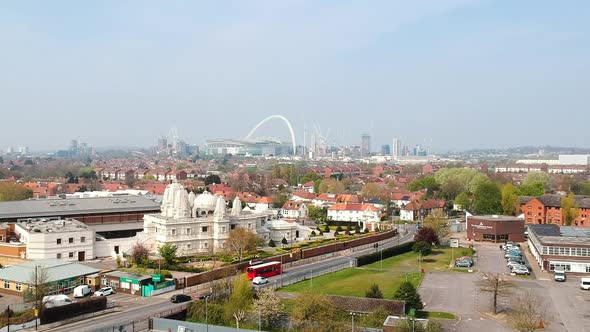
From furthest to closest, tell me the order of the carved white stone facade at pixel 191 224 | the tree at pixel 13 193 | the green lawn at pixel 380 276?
the tree at pixel 13 193 → the carved white stone facade at pixel 191 224 → the green lawn at pixel 380 276

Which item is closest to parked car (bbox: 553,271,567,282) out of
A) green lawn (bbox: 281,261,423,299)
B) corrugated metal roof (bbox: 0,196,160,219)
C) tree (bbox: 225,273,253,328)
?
green lawn (bbox: 281,261,423,299)

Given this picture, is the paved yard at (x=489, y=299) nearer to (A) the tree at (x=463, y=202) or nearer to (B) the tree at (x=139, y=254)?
(B) the tree at (x=139, y=254)

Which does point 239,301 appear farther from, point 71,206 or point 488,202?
point 488,202

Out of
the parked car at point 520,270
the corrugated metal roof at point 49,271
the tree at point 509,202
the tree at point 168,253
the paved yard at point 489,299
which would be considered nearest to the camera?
the paved yard at point 489,299

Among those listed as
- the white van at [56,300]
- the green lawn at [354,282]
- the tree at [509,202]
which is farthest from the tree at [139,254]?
the tree at [509,202]

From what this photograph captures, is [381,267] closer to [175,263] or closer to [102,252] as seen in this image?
[175,263]

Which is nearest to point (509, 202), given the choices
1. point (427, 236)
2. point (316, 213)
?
point (316, 213)

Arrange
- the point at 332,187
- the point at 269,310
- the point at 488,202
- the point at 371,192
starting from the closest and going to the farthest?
the point at 269,310 → the point at 488,202 → the point at 371,192 → the point at 332,187

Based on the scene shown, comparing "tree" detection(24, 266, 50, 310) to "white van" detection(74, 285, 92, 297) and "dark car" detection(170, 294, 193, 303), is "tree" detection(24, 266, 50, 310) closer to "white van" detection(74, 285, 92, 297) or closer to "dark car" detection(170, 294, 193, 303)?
"white van" detection(74, 285, 92, 297)
